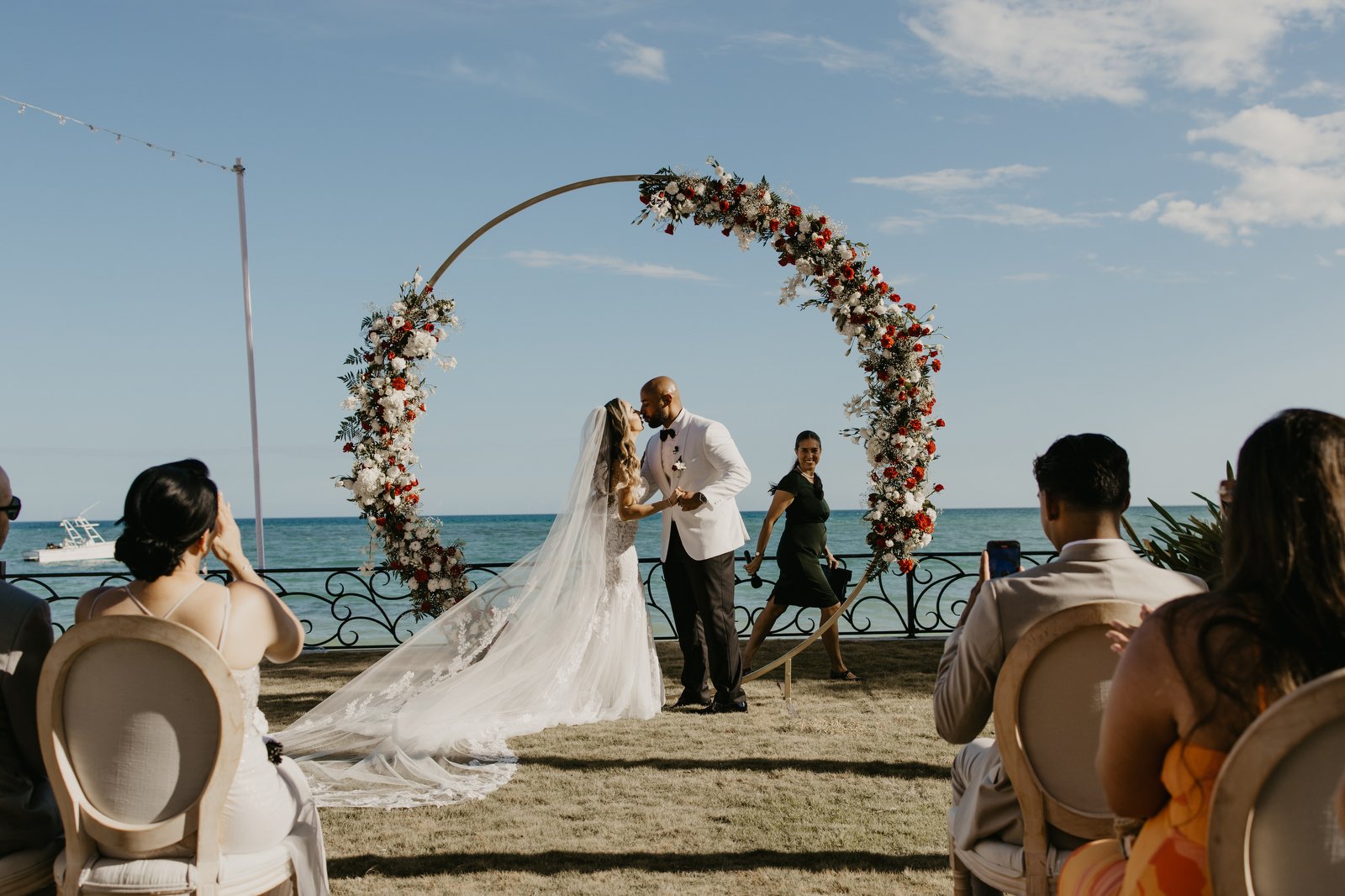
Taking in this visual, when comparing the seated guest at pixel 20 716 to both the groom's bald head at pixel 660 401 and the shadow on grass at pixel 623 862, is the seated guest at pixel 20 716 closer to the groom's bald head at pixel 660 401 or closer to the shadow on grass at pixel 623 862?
the shadow on grass at pixel 623 862

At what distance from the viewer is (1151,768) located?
1.81 m

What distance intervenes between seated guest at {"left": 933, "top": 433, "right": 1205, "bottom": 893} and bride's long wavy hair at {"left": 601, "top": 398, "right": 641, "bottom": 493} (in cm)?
406

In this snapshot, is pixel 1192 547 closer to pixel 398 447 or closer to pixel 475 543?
pixel 398 447

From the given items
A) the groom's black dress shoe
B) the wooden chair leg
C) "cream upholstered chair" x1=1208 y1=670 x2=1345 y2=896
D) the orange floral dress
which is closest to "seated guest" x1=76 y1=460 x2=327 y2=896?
the wooden chair leg

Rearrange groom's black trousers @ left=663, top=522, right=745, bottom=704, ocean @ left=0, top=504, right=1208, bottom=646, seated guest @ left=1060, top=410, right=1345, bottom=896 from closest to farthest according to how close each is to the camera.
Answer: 1. seated guest @ left=1060, top=410, right=1345, bottom=896
2. groom's black trousers @ left=663, top=522, right=745, bottom=704
3. ocean @ left=0, top=504, right=1208, bottom=646

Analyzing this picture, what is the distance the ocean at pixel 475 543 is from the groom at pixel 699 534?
679 cm

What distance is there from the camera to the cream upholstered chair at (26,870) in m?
2.57

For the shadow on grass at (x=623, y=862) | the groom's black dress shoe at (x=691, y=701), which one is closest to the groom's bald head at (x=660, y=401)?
the groom's black dress shoe at (x=691, y=701)

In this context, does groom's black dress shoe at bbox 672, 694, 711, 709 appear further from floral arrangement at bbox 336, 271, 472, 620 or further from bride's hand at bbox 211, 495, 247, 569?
bride's hand at bbox 211, 495, 247, 569

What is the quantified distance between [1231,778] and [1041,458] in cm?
125

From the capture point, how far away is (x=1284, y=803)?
1.59m

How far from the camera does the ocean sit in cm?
1905

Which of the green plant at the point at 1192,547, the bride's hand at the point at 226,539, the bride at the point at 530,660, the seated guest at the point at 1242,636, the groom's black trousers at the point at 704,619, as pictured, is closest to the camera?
the seated guest at the point at 1242,636

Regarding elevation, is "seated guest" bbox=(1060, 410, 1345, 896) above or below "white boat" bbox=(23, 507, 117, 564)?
above
